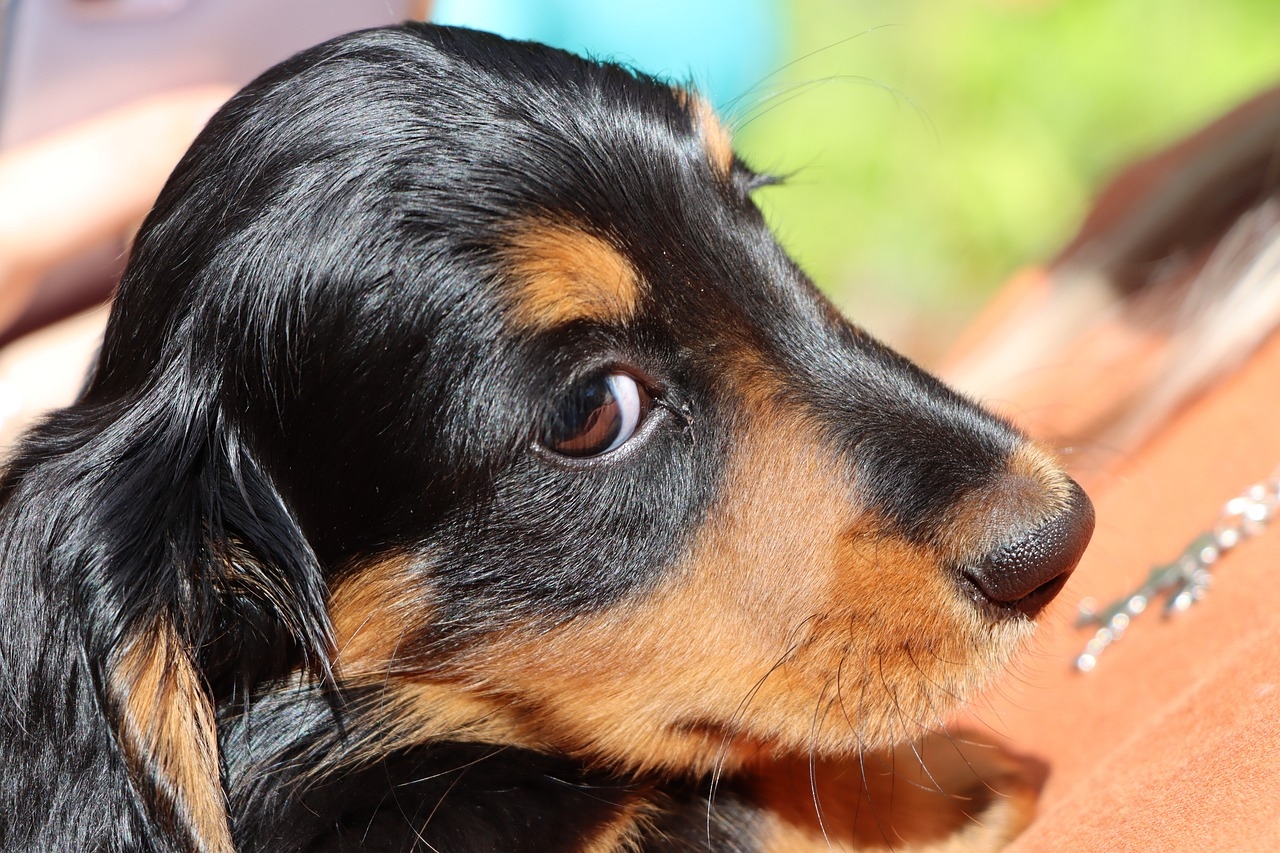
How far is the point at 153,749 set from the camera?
1712mm

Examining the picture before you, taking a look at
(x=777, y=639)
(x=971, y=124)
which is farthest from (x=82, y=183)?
(x=971, y=124)

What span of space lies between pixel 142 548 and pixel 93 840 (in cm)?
43

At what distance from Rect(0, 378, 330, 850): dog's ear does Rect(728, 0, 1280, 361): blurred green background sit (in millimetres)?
4351

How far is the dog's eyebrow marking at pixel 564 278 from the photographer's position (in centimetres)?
182

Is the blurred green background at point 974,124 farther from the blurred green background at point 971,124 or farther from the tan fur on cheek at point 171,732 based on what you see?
the tan fur on cheek at point 171,732

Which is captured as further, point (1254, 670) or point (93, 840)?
point (1254, 670)

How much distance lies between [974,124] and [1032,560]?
17.2ft

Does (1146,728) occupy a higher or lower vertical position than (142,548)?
lower

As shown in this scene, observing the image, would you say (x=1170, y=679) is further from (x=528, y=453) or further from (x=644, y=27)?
(x=644, y=27)

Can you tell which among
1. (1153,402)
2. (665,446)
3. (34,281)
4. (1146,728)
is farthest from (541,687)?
(34,281)

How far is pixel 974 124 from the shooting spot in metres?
6.52

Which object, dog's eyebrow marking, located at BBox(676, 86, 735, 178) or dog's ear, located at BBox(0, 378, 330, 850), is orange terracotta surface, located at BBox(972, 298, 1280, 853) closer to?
dog's eyebrow marking, located at BBox(676, 86, 735, 178)

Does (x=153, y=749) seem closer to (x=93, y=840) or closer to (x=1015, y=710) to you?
(x=93, y=840)

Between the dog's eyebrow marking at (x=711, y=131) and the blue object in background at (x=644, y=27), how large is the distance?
245cm
